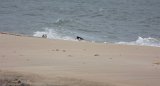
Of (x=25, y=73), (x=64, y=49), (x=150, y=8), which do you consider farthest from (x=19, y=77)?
(x=150, y=8)

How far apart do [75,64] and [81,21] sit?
62.2 feet

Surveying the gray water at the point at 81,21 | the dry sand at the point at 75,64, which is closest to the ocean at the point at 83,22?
the gray water at the point at 81,21

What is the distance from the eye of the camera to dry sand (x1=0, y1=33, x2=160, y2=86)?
7.79m

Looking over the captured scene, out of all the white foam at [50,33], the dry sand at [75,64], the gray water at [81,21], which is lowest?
the dry sand at [75,64]

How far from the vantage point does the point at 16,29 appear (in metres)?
23.8

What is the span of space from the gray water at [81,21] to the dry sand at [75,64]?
7.87 m

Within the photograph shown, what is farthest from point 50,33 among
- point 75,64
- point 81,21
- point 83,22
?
point 75,64

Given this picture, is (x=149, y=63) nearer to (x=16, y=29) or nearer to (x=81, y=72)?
(x=81, y=72)

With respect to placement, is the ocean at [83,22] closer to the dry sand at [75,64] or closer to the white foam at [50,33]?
the white foam at [50,33]

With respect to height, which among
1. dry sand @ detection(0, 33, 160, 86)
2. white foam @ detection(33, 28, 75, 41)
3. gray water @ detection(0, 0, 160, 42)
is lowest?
dry sand @ detection(0, 33, 160, 86)

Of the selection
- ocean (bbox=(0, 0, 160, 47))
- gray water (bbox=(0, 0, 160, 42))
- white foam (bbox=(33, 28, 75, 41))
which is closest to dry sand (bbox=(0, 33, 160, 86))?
ocean (bbox=(0, 0, 160, 47))

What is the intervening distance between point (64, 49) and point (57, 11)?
21776 mm

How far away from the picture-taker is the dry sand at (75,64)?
307 inches

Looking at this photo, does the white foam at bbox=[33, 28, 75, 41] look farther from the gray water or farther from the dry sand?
the dry sand
